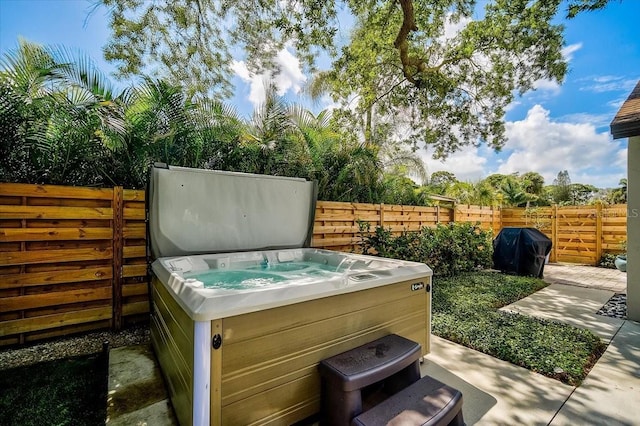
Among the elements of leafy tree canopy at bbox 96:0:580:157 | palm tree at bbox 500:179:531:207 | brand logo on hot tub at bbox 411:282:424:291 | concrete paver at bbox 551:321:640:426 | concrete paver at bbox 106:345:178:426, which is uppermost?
leafy tree canopy at bbox 96:0:580:157

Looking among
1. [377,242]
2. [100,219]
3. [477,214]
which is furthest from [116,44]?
[477,214]

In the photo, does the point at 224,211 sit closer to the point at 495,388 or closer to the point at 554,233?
the point at 495,388

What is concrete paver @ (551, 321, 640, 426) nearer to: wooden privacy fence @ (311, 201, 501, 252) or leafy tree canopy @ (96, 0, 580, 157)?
wooden privacy fence @ (311, 201, 501, 252)

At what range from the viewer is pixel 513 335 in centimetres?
279

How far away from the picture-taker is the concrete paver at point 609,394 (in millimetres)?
1644

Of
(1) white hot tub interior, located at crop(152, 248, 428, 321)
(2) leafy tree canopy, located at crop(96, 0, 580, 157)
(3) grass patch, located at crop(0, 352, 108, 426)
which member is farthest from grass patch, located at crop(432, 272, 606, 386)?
(2) leafy tree canopy, located at crop(96, 0, 580, 157)

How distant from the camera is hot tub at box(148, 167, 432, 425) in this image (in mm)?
1286

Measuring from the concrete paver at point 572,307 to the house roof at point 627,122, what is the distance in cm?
211

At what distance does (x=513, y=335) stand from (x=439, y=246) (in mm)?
2757

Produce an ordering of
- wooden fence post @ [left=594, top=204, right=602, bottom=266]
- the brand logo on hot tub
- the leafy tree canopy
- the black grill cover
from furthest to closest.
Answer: wooden fence post @ [left=594, top=204, right=602, bottom=266] < the black grill cover < the leafy tree canopy < the brand logo on hot tub

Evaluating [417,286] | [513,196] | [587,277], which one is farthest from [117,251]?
[513,196]

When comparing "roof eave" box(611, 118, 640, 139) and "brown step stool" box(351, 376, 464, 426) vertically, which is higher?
"roof eave" box(611, 118, 640, 139)

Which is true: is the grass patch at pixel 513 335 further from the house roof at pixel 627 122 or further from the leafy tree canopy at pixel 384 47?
the leafy tree canopy at pixel 384 47

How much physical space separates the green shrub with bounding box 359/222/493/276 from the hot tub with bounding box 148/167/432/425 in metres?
1.66
